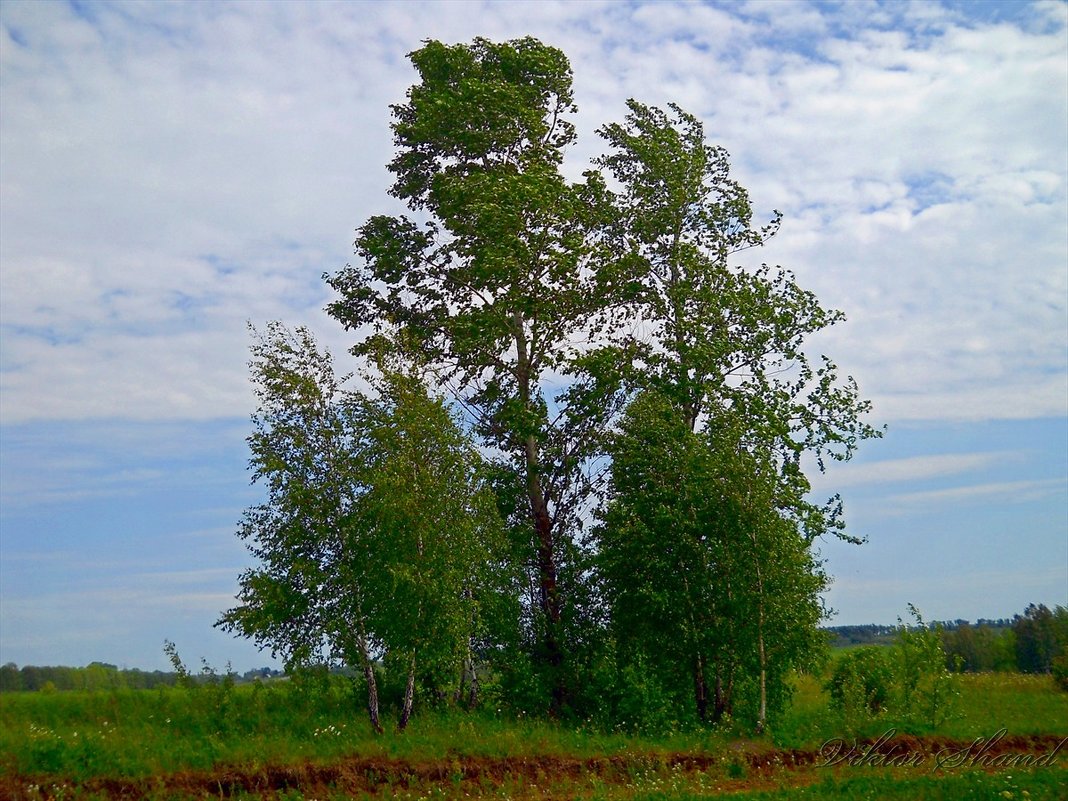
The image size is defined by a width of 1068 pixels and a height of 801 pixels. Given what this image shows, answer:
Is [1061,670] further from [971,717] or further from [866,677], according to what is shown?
[866,677]

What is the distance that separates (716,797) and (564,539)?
13467 millimetres

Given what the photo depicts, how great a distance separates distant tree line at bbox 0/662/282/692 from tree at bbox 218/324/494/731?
2241mm

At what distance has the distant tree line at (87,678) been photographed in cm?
2452

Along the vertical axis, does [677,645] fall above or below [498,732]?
above

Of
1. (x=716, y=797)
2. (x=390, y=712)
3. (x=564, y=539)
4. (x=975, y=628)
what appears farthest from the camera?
(x=975, y=628)

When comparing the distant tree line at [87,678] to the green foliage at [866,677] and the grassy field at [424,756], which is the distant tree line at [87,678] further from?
the green foliage at [866,677]

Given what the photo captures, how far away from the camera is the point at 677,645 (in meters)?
29.9

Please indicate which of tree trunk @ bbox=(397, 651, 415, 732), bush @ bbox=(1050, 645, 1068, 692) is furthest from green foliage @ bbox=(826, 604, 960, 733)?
bush @ bbox=(1050, 645, 1068, 692)

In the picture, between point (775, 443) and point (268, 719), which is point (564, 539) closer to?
point (775, 443)

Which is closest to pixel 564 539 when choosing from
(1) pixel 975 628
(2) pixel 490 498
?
(2) pixel 490 498

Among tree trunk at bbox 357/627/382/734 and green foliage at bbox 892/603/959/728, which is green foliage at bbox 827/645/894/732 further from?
tree trunk at bbox 357/627/382/734

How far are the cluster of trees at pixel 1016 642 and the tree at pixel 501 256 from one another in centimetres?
3749

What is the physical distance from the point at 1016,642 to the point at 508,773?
174 feet

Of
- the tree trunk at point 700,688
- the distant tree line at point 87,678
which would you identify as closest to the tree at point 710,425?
the tree trunk at point 700,688
